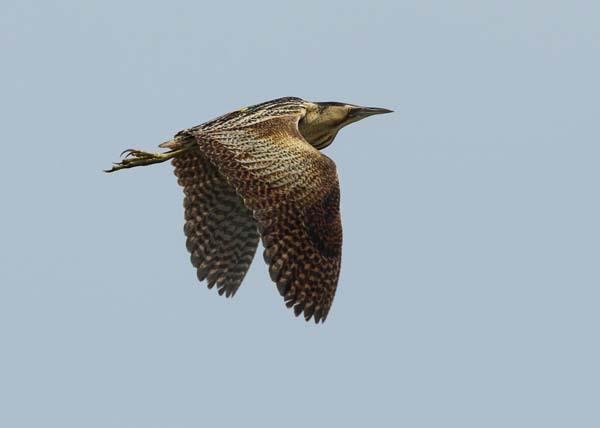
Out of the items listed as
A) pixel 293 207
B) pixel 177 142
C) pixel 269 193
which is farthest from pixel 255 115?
pixel 293 207

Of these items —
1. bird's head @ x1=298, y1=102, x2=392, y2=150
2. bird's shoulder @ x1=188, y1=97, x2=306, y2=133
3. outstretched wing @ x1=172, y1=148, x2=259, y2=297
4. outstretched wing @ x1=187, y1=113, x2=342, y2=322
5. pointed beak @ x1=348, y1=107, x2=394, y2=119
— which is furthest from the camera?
pointed beak @ x1=348, y1=107, x2=394, y2=119

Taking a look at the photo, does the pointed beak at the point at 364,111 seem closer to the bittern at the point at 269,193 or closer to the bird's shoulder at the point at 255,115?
the bittern at the point at 269,193

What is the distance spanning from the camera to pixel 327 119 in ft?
67.9

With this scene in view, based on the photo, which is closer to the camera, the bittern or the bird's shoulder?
the bittern

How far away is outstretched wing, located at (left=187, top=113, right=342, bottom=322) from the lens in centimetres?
1727

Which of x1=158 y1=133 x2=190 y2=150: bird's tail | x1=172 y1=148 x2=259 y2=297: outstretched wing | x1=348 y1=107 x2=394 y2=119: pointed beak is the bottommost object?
x1=172 y1=148 x2=259 y2=297: outstretched wing

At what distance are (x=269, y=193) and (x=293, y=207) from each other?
32 cm

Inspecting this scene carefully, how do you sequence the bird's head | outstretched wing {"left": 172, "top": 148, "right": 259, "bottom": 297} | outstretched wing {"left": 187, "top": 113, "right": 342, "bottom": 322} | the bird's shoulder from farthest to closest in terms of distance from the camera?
the bird's head < outstretched wing {"left": 172, "top": 148, "right": 259, "bottom": 297} < the bird's shoulder < outstretched wing {"left": 187, "top": 113, "right": 342, "bottom": 322}

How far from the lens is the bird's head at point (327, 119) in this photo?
20.5m

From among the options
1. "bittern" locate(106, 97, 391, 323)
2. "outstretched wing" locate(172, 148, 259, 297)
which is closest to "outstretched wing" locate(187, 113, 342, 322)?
"bittern" locate(106, 97, 391, 323)

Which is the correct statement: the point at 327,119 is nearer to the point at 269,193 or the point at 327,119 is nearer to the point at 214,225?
the point at 214,225

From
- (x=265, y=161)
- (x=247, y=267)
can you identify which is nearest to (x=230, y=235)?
(x=247, y=267)

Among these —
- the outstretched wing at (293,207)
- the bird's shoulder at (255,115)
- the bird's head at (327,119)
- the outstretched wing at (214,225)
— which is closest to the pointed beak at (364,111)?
the bird's head at (327,119)

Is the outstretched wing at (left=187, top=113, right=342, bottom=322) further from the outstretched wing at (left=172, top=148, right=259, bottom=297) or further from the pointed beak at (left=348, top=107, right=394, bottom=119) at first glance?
the pointed beak at (left=348, top=107, right=394, bottom=119)
